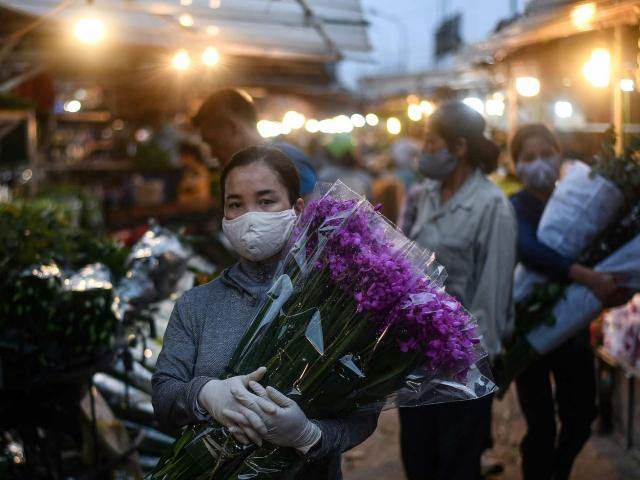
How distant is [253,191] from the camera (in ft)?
8.13

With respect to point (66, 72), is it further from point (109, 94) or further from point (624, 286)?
point (624, 286)

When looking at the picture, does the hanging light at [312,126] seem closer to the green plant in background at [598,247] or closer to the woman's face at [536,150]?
the woman's face at [536,150]

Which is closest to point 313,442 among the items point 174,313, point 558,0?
point 174,313

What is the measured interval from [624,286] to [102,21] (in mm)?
4407

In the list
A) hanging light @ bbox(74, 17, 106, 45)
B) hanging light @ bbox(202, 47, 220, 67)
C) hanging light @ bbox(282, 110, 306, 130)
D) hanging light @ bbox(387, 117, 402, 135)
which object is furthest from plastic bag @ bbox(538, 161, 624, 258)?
hanging light @ bbox(387, 117, 402, 135)

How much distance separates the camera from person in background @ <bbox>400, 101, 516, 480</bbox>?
387 centimetres

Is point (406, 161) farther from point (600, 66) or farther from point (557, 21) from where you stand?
point (557, 21)

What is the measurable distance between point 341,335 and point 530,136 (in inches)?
113

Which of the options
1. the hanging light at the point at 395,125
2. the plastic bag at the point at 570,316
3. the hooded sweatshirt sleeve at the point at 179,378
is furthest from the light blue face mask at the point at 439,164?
the hanging light at the point at 395,125

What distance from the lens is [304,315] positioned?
2.22 meters

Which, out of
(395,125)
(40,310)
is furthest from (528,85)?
(395,125)

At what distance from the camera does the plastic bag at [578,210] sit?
420 cm

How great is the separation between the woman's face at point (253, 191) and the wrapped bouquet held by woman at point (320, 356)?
0.11 m

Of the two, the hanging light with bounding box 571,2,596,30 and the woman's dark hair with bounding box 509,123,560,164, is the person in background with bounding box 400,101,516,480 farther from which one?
the hanging light with bounding box 571,2,596,30
